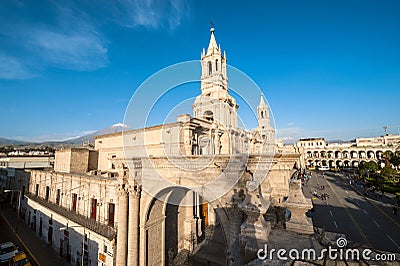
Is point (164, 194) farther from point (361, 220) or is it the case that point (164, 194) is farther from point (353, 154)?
point (353, 154)

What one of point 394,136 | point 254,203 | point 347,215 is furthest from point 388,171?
point 394,136

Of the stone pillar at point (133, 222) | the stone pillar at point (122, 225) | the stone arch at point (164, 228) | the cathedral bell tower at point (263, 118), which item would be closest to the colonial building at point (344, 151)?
the cathedral bell tower at point (263, 118)

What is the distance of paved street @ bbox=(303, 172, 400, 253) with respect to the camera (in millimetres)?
16281

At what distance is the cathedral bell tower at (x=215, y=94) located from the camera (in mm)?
33312

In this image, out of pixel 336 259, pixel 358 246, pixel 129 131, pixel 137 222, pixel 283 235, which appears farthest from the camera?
pixel 129 131

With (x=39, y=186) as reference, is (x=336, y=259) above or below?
above

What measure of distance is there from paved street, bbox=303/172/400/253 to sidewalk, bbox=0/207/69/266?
22.7m

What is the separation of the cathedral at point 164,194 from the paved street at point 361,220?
8.74 m

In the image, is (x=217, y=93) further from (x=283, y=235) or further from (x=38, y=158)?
(x=38, y=158)

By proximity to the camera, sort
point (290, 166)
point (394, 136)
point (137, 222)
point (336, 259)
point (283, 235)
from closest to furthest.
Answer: point (336, 259)
point (283, 235)
point (290, 166)
point (137, 222)
point (394, 136)

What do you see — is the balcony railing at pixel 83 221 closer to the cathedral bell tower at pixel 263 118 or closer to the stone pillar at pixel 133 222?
the stone pillar at pixel 133 222

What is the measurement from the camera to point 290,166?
6.62 metres

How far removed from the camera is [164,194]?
11.1m

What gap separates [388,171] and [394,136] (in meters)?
55.3
